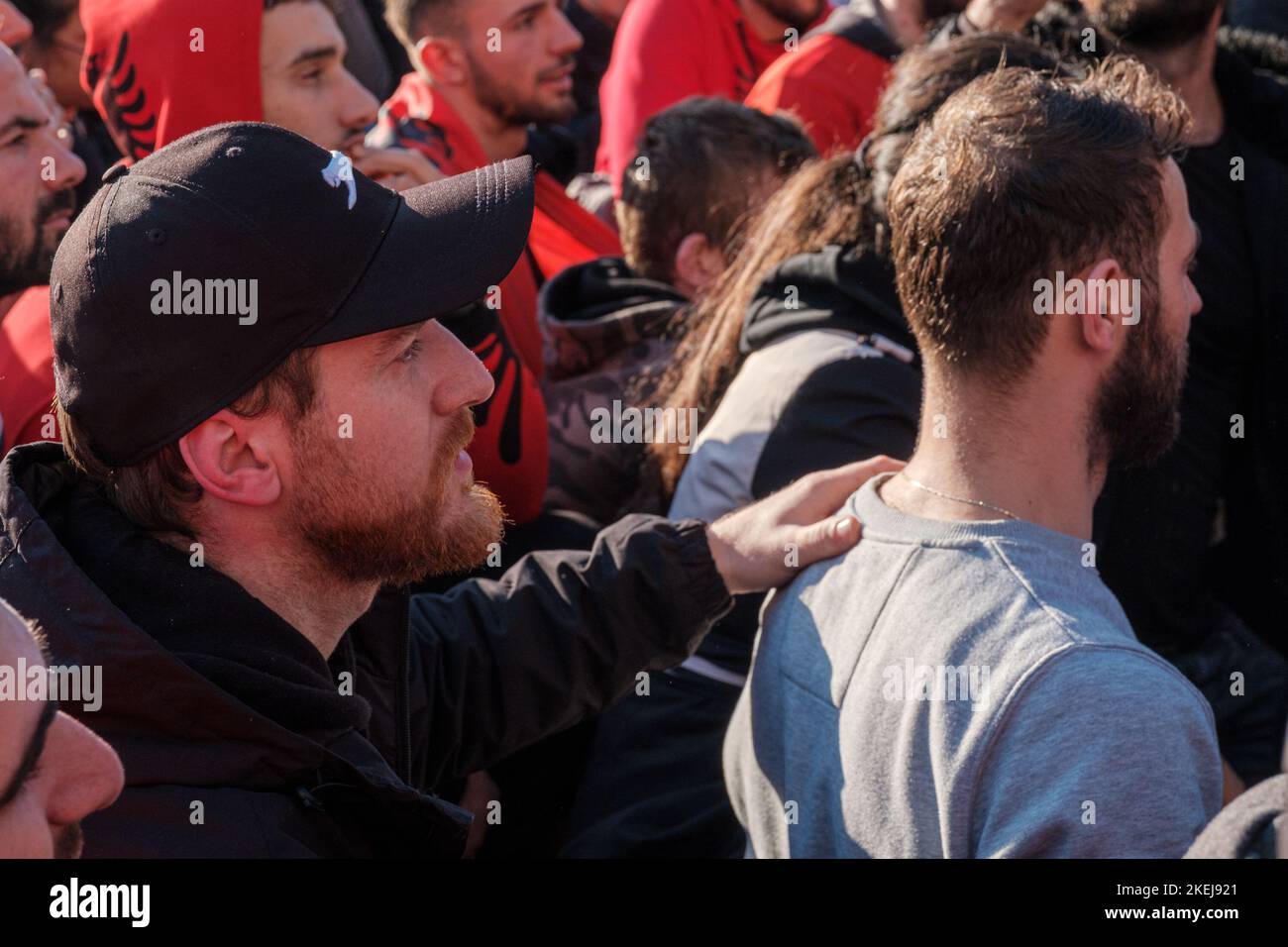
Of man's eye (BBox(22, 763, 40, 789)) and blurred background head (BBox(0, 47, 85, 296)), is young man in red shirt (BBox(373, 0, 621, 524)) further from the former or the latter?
man's eye (BBox(22, 763, 40, 789))

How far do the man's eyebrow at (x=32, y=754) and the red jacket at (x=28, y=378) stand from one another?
138 centimetres

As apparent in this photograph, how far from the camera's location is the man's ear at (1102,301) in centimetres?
189

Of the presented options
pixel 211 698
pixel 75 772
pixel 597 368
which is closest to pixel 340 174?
pixel 211 698

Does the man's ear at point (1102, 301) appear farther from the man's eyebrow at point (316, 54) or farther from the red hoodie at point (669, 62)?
the red hoodie at point (669, 62)

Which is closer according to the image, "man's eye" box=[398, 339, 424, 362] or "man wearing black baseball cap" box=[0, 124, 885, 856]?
"man wearing black baseball cap" box=[0, 124, 885, 856]

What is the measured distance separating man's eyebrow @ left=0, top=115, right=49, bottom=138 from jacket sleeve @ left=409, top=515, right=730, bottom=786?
1.58 m

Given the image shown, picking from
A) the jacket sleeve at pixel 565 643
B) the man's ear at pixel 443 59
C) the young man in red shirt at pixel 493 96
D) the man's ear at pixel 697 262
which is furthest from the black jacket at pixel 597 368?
the man's ear at pixel 443 59

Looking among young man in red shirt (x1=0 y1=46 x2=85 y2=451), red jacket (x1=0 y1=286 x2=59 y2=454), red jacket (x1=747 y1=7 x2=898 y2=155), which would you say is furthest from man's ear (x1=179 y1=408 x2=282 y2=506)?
red jacket (x1=747 y1=7 x2=898 y2=155)

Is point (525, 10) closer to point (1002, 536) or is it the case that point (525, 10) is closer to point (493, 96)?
point (493, 96)

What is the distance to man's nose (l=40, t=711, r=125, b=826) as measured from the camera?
1173 millimetres

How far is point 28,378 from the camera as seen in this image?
2.53 meters

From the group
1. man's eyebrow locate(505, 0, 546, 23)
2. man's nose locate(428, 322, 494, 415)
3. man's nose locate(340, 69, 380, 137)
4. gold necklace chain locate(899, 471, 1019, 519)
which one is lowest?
gold necklace chain locate(899, 471, 1019, 519)
